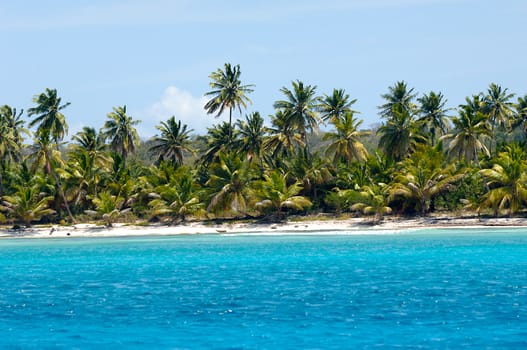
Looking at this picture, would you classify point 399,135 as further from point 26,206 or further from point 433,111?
point 26,206

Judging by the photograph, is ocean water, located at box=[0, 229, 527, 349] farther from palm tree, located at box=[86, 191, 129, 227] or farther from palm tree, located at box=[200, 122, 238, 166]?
palm tree, located at box=[200, 122, 238, 166]

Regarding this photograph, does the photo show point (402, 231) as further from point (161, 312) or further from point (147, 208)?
point (161, 312)

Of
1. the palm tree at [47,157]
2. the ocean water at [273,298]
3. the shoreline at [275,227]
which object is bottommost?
the ocean water at [273,298]

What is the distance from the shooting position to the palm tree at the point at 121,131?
2820 inches

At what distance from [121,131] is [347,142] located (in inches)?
960

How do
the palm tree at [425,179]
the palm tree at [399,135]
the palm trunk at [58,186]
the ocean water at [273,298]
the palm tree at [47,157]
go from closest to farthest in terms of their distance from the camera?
the ocean water at [273,298] < the palm tree at [425,179] < the palm tree at [47,157] < the palm trunk at [58,186] < the palm tree at [399,135]

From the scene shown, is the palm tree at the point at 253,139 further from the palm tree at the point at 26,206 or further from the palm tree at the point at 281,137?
the palm tree at the point at 26,206

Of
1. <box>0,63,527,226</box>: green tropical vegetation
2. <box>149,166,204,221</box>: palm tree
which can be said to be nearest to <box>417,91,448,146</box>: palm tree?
<box>0,63,527,226</box>: green tropical vegetation

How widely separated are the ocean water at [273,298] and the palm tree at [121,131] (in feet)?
A: 108

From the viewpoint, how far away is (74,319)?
17984 millimetres

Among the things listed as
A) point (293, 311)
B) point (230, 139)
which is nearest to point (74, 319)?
point (293, 311)

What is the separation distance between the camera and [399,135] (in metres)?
64.4

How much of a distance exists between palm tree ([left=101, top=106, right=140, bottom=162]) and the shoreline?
46.5 feet

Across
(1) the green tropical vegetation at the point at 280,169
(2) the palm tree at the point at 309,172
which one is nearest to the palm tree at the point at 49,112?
(1) the green tropical vegetation at the point at 280,169
